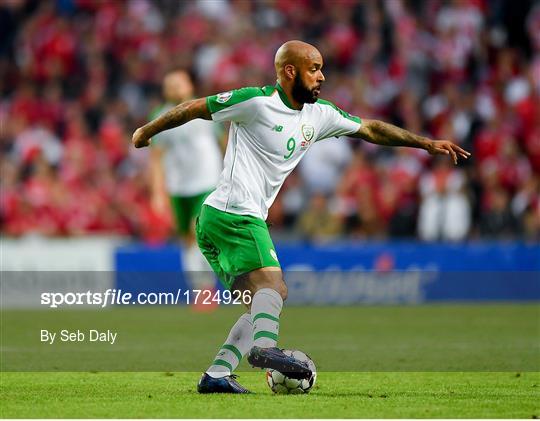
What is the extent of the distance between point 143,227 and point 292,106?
11323mm

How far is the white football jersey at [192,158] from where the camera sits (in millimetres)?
14992

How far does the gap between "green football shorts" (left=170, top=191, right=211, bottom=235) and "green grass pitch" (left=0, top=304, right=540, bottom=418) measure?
44.3 inches

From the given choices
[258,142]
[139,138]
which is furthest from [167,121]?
[258,142]

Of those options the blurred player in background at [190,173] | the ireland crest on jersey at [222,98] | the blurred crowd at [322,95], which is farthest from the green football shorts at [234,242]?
the blurred crowd at [322,95]

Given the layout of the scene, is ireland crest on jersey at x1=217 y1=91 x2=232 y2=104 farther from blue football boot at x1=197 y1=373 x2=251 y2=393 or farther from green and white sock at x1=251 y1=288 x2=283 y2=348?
blue football boot at x1=197 y1=373 x2=251 y2=393

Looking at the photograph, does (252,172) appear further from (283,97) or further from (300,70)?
(300,70)

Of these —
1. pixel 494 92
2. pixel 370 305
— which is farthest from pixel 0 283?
pixel 494 92

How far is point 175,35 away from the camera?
74.4ft

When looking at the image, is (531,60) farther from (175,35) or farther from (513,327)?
(513,327)

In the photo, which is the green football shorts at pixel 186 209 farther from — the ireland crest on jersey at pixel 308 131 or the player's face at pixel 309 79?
the player's face at pixel 309 79

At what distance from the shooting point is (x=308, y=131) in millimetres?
8219

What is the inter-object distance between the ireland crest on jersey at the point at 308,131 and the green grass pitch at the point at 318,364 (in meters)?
1.68

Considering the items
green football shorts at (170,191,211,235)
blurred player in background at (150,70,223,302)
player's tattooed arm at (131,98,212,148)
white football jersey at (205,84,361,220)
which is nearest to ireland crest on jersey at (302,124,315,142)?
white football jersey at (205,84,361,220)

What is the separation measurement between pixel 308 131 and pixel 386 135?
0.62 m
